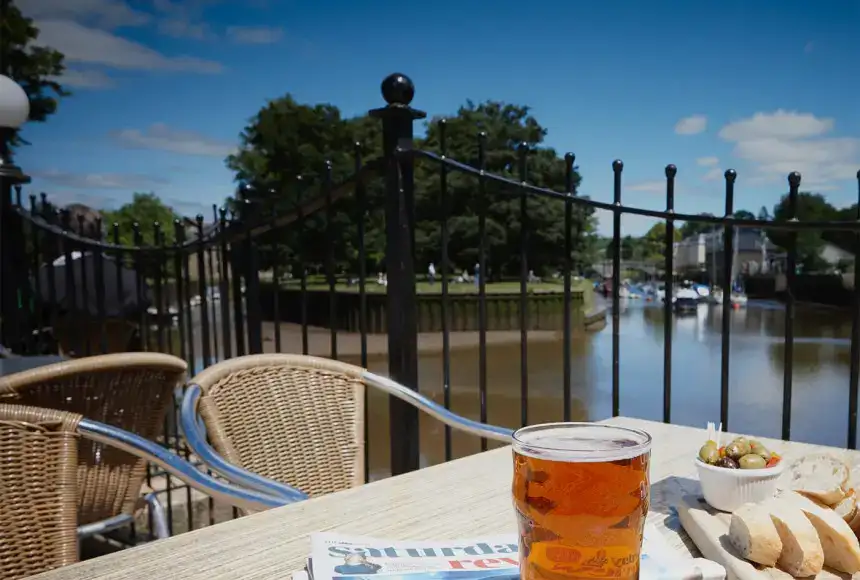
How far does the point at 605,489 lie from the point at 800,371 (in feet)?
91.4

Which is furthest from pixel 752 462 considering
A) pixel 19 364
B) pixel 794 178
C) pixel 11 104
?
pixel 11 104

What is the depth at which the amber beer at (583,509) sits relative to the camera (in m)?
0.54

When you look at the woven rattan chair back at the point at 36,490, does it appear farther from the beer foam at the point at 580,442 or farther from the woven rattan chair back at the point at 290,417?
the beer foam at the point at 580,442

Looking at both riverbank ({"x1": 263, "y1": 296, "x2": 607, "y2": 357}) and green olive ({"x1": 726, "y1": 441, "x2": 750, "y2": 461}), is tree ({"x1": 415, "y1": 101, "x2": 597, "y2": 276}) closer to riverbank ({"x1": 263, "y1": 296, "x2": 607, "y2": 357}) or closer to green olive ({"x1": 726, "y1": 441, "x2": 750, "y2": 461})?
riverbank ({"x1": 263, "y1": 296, "x2": 607, "y2": 357})

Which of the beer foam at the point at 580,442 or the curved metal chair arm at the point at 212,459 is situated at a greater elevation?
the beer foam at the point at 580,442

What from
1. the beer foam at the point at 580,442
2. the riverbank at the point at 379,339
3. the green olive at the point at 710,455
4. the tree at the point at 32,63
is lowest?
the riverbank at the point at 379,339

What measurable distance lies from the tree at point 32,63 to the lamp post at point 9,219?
8.70m

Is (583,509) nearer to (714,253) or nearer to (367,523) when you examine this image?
(367,523)

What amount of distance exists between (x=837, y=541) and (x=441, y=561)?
394 mm

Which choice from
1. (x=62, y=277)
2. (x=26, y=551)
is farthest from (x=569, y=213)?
(x=62, y=277)

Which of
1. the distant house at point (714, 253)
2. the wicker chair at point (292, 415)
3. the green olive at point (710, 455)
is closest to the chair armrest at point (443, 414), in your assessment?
the wicker chair at point (292, 415)

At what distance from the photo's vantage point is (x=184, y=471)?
1.17 m

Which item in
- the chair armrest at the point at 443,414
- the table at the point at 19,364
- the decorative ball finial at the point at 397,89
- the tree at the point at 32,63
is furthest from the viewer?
the tree at the point at 32,63

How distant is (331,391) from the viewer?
5.43 ft
